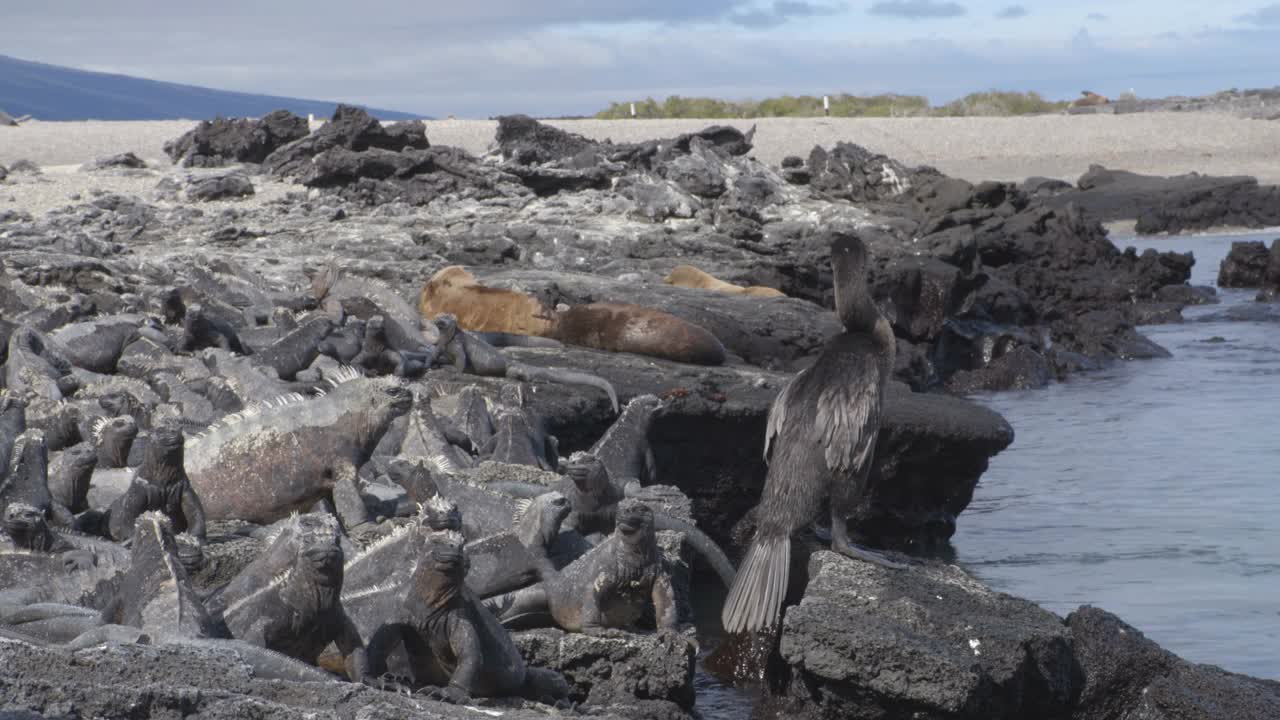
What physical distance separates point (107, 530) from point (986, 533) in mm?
6610

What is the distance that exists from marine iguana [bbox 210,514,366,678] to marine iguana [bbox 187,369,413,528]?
6.12 feet

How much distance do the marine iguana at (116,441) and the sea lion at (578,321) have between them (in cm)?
466

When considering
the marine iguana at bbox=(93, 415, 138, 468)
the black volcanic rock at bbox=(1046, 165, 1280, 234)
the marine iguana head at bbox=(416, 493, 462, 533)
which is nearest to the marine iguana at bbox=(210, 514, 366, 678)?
the marine iguana head at bbox=(416, 493, 462, 533)

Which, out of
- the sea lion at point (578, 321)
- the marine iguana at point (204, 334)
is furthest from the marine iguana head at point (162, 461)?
the sea lion at point (578, 321)

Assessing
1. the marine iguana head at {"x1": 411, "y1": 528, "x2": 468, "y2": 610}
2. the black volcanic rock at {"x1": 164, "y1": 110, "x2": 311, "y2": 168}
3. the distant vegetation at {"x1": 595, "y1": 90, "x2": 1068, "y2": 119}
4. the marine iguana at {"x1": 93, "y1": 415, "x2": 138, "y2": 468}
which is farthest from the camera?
the distant vegetation at {"x1": 595, "y1": 90, "x2": 1068, "y2": 119}

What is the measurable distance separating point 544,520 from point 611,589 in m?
0.46

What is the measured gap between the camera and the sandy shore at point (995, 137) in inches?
1348

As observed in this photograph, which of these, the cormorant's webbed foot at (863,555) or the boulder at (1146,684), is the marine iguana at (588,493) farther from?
the boulder at (1146,684)

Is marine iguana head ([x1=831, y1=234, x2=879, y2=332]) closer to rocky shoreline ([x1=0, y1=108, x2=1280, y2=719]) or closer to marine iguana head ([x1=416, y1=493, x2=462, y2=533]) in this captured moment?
rocky shoreline ([x1=0, y1=108, x2=1280, y2=719])

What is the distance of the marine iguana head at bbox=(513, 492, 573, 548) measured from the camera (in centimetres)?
592

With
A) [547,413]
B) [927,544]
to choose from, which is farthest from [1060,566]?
[547,413]

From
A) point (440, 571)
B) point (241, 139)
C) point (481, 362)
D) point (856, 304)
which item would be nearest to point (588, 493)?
point (856, 304)

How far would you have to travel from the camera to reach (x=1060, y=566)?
32.2ft

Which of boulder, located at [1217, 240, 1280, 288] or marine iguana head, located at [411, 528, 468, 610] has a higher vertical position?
marine iguana head, located at [411, 528, 468, 610]
